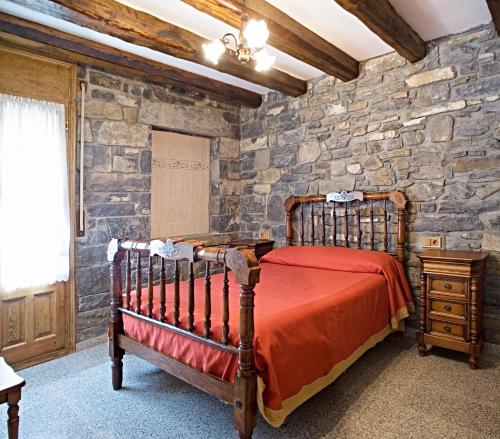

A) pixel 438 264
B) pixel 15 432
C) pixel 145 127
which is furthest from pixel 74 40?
pixel 438 264

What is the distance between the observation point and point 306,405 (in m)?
2.16

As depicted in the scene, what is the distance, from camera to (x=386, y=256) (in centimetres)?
308

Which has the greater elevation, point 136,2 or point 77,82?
point 136,2

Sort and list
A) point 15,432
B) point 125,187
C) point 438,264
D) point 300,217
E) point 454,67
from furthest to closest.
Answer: point 300,217
point 125,187
point 454,67
point 438,264
point 15,432

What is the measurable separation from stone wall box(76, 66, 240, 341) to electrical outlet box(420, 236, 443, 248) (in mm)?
2685

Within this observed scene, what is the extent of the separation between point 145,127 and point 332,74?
197 cm

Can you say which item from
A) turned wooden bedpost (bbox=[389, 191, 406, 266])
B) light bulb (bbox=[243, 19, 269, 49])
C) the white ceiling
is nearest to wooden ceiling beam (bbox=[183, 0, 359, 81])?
the white ceiling

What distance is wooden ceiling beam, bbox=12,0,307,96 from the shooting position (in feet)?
7.40

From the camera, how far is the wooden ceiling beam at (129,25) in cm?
226

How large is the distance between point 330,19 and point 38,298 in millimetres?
3246

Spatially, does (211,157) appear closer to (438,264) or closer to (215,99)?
(215,99)

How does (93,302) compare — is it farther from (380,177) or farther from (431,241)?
(431,241)

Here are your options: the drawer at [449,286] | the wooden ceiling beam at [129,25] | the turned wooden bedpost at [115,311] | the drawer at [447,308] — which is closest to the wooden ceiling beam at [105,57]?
the wooden ceiling beam at [129,25]

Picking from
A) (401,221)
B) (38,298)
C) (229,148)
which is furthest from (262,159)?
(38,298)
